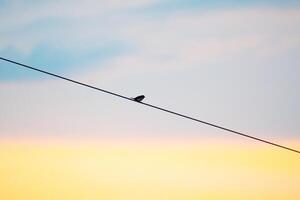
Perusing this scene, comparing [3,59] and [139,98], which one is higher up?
[139,98]

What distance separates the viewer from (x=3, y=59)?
24312 mm

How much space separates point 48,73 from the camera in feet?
79.5

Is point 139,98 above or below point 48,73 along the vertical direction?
above

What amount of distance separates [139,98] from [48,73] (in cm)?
496

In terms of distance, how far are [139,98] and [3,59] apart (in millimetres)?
5838

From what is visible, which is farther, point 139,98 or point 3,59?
point 139,98

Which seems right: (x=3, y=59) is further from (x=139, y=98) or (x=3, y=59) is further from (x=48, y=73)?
(x=139, y=98)

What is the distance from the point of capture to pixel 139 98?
28.3m

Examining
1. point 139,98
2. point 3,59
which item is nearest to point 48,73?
point 3,59

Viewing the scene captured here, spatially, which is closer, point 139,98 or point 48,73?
point 48,73
